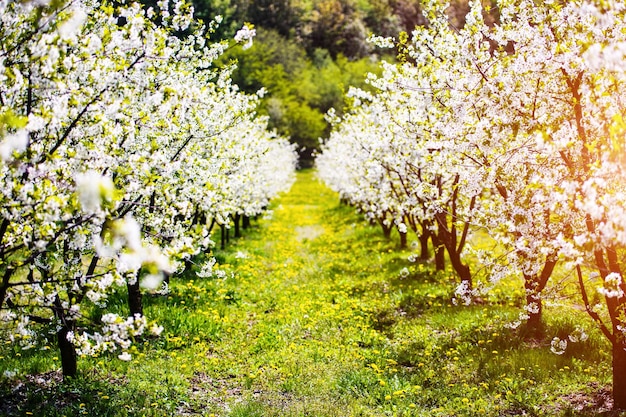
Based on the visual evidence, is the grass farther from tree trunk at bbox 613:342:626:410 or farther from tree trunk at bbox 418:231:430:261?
tree trunk at bbox 418:231:430:261

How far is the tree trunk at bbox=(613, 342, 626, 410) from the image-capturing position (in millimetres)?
7785

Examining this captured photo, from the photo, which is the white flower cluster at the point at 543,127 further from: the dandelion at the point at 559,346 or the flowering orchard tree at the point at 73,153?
the flowering orchard tree at the point at 73,153

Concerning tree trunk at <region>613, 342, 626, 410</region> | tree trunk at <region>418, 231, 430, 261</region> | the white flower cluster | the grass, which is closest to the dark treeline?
tree trunk at <region>418, 231, 430, 261</region>

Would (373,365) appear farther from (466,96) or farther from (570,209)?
(466,96)

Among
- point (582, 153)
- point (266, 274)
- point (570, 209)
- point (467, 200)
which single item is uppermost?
point (582, 153)

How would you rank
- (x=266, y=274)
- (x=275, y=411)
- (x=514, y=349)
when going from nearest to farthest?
(x=275, y=411), (x=514, y=349), (x=266, y=274)

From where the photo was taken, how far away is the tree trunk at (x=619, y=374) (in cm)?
779

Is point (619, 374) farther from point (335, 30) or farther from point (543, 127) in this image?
point (335, 30)

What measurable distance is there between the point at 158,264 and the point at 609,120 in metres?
5.99

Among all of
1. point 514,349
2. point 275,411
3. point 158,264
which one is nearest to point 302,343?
point 275,411

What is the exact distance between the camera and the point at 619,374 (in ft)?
25.9

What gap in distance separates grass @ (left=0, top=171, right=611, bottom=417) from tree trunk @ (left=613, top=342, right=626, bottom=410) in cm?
28

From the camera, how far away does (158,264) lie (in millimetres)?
4941

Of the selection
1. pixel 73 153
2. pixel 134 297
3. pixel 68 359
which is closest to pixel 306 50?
pixel 134 297
